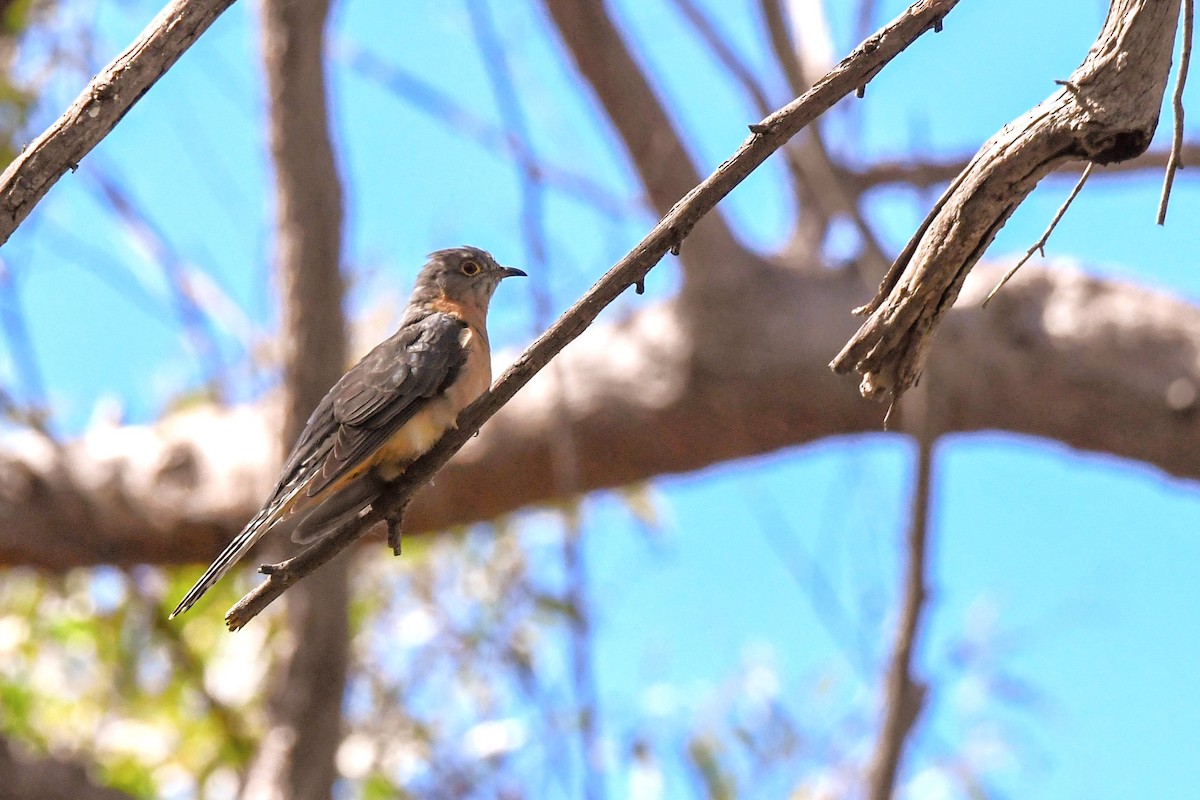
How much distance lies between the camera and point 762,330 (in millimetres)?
6738

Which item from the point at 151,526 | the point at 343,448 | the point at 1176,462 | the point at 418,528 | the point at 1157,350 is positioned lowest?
the point at 1176,462

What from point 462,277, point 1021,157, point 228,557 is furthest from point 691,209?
point 462,277

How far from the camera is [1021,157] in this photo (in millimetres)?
2322

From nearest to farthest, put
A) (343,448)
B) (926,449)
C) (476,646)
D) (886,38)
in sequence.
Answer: (886,38) → (343,448) → (926,449) → (476,646)

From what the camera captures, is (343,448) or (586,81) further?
(586,81)

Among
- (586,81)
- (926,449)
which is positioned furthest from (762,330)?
(926,449)

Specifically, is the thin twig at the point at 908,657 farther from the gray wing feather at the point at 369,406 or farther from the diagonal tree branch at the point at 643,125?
the diagonal tree branch at the point at 643,125

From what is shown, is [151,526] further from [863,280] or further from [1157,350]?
[1157,350]

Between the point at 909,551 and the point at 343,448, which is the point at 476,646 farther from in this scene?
the point at 343,448

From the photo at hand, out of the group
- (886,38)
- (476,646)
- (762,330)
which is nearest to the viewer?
(886,38)

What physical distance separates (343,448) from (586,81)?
11.3ft

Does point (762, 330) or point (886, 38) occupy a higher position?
point (762, 330)

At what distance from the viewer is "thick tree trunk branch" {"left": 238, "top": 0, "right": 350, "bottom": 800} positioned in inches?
235

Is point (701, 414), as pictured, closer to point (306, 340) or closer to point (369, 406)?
point (306, 340)
